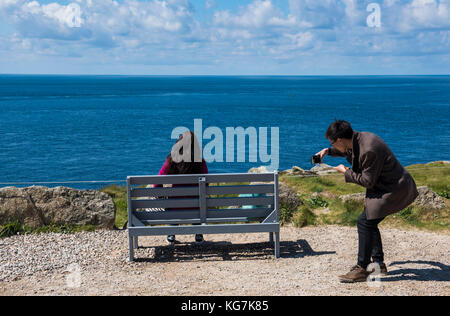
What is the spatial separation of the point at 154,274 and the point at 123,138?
190ft

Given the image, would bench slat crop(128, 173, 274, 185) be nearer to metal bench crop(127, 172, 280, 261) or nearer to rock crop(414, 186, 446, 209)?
metal bench crop(127, 172, 280, 261)

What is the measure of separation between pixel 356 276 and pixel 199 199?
7.66 feet

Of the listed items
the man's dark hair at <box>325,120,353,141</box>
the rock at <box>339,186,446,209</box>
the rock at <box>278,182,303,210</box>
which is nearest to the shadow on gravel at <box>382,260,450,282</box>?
the man's dark hair at <box>325,120,353,141</box>

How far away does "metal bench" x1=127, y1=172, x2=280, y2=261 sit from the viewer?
6.71 metres

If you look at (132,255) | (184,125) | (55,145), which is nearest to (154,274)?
(132,255)

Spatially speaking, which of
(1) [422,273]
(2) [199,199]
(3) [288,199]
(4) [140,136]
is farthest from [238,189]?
(4) [140,136]

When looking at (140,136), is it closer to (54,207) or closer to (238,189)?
(54,207)

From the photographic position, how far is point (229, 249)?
7.33 m

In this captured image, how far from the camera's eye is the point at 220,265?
21.6 feet

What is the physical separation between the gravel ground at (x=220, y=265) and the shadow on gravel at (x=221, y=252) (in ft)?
0.05

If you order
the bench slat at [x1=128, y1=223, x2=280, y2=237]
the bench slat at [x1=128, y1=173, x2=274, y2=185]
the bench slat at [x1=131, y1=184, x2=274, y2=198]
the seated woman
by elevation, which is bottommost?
the bench slat at [x1=128, y1=223, x2=280, y2=237]

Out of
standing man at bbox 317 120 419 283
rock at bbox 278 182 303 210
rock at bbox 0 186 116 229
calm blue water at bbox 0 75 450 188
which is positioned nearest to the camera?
standing man at bbox 317 120 419 283

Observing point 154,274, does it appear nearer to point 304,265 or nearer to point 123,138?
point 304,265

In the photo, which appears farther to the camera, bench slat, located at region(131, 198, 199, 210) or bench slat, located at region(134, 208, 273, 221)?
bench slat, located at region(134, 208, 273, 221)
